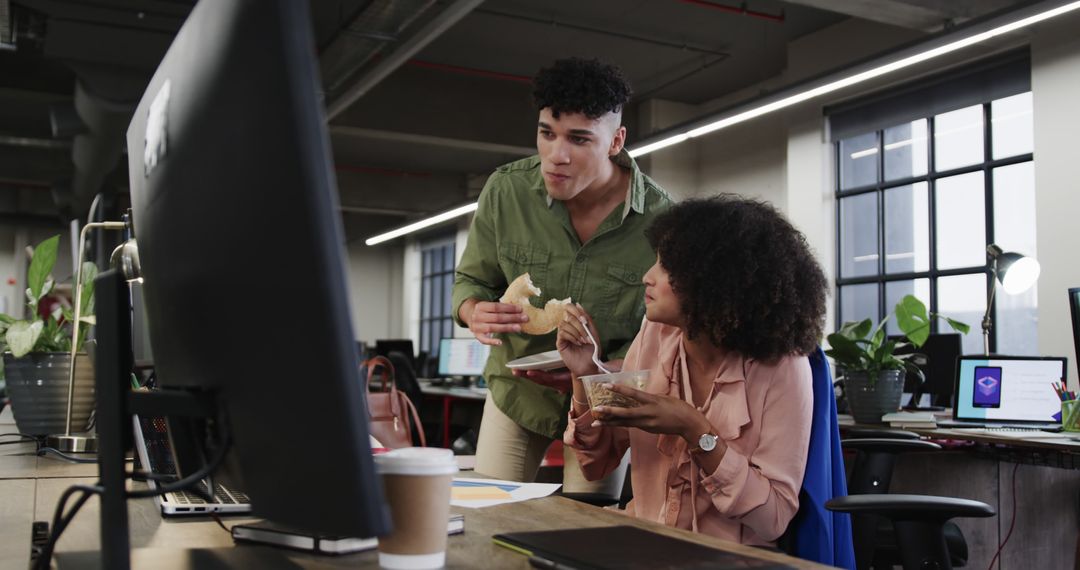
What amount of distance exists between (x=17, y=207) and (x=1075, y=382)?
1479 centimetres

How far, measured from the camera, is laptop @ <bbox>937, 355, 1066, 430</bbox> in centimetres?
353

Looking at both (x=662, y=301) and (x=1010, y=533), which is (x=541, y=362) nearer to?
(x=662, y=301)

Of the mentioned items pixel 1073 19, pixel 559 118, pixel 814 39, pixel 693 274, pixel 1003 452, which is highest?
pixel 814 39

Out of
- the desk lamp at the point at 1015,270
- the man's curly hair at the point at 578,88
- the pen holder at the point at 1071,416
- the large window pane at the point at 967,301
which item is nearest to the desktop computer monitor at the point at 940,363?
the desk lamp at the point at 1015,270

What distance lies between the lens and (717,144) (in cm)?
1067

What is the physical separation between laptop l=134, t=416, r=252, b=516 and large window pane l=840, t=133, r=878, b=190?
8.06 m

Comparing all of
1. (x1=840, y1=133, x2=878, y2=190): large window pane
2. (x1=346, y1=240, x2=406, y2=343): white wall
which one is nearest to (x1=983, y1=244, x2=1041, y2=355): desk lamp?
(x1=840, y1=133, x2=878, y2=190): large window pane

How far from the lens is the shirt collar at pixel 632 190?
234 cm

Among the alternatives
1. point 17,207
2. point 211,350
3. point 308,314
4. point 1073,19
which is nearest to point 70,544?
point 211,350

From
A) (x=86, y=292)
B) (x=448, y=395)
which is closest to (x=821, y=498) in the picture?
(x=86, y=292)

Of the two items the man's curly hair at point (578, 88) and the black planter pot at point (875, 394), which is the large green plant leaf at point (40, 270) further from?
the black planter pot at point (875, 394)

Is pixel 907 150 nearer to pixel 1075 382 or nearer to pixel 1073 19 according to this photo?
pixel 1073 19

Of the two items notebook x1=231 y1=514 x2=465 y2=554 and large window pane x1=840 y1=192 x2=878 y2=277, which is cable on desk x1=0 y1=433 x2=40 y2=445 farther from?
large window pane x1=840 y1=192 x2=878 y2=277

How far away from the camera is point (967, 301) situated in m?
7.85
